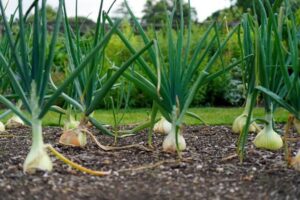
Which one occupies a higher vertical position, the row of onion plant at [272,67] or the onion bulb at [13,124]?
the row of onion plant at [272,67]

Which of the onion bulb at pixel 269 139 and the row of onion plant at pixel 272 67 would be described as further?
the onion bulb at pixel 269 139

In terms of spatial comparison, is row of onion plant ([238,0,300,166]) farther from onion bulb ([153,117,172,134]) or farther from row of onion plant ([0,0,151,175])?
onion bulb ([153,117,172,134])

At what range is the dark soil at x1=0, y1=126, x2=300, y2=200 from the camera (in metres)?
1.82

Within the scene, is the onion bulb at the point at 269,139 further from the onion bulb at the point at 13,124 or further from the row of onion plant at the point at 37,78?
the onion bulb at the point at 13,124

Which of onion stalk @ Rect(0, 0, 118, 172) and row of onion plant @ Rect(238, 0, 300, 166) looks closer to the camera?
onion stalk @ Rect(0, 0, 118, 172)

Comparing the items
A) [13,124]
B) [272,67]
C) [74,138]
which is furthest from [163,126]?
[13,124]

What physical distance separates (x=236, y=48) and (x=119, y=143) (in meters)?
5.27

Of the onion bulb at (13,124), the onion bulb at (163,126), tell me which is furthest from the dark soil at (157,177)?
the onion bulb at (13,124)

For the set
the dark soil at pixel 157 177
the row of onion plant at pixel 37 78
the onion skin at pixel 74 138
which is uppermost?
the row of onion plant at pixel 37 78

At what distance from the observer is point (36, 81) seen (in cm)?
211

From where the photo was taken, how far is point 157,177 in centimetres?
202

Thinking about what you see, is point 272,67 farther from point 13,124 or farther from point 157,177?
point 13,124

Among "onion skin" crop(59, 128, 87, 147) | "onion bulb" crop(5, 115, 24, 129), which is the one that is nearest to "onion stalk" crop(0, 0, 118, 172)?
"onion skin" crop(59, 128, 87, 147)

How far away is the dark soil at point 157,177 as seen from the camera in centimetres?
182
